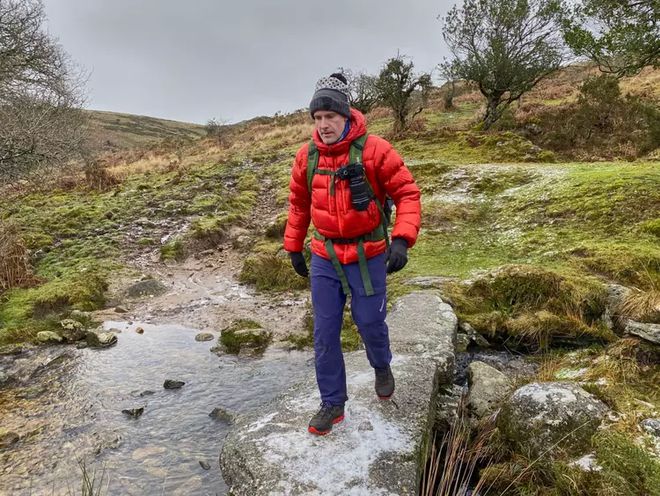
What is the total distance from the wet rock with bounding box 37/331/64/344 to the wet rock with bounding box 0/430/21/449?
2664mm

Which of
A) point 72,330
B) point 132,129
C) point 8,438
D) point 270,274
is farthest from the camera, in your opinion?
point 132,129

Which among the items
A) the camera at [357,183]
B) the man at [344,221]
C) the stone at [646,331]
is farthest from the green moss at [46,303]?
the stone at [646,331]

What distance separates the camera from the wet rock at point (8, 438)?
4816mm

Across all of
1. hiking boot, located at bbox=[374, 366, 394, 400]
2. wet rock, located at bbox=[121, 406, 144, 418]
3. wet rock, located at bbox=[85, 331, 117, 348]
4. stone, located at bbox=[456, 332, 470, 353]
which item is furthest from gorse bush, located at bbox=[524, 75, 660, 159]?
wet rock, located at bbox=[121, 406, 144, 418]

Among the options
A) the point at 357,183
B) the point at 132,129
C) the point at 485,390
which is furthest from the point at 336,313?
the point at 132,129

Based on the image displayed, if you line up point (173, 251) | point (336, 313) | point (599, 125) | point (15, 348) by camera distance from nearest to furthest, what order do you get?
point (336, 313) → point (15, 348) → point (173, 251) → point (599, 125)

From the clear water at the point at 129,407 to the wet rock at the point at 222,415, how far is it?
0.17 ft

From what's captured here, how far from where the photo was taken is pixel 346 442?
366cm

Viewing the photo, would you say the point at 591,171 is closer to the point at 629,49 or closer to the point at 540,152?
the point at 629,49

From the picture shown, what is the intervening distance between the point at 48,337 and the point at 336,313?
19.7 ft

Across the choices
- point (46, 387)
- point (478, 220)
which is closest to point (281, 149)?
point (478, 220)

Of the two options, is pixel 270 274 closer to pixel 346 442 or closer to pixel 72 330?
pixel 72 330

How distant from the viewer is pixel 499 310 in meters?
7.01

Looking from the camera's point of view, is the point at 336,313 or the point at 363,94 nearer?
the point at 336,313
